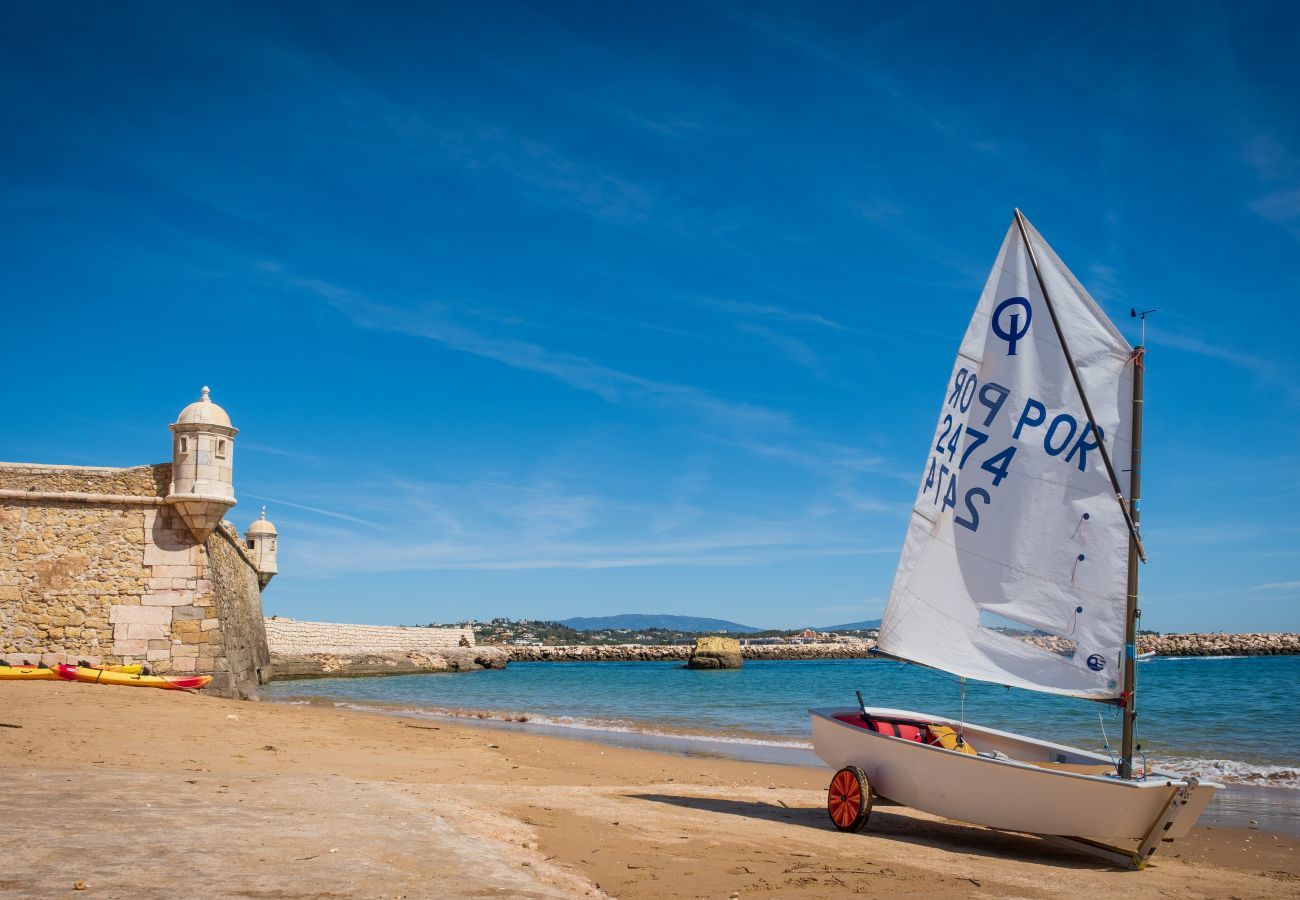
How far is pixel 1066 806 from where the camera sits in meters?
8.04

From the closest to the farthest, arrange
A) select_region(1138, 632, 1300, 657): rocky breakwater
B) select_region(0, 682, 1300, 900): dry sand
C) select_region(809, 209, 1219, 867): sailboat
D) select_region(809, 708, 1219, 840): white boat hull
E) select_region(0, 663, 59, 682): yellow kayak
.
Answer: select_region(0, 682, 1300, 900): dry sand → select_region(809, 708, 1219, 840): white boat hull → select_region(809, 209, 1219, 867): sailboat → select_region(0, 663, 59, 682): yellow kayak → select_region(1138, 632, 1300, 657): rocky breakwater

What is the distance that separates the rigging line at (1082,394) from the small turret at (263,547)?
3001cm

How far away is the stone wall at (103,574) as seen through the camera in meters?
17.6

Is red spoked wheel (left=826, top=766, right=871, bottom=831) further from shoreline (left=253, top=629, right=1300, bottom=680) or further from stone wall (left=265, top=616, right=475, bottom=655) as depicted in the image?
stone wall (left=265, top=616, right=475, bottom=655)

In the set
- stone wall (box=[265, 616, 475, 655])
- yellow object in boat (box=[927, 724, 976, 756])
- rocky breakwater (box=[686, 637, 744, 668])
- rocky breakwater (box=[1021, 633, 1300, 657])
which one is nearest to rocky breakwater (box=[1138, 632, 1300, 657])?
rocky breakwater (box=[1021, 633, 1300, 657])

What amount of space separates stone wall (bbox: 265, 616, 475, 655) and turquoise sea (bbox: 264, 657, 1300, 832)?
386cm

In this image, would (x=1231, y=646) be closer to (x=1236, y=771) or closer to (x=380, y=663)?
(x=380, y=663)

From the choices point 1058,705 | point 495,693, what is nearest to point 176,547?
point 495,693

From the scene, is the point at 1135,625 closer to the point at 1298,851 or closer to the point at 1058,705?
the point at 1298,851

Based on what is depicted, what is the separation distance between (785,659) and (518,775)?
325 ft

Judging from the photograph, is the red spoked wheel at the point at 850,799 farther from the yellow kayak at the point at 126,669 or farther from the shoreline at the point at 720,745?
the yellow kayak at the point at 126,669

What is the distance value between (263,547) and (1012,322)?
2988cm

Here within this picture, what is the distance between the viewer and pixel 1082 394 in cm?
895

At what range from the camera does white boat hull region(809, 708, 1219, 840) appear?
25.8ft
